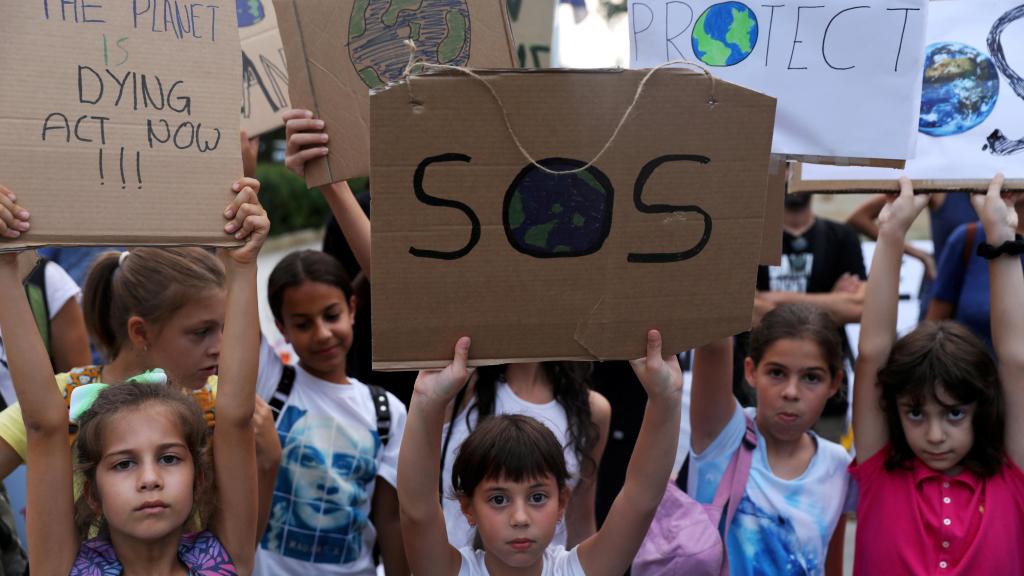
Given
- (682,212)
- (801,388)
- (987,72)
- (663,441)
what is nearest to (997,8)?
(987,72)

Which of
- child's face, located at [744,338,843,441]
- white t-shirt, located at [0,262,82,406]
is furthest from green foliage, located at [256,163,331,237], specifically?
child's face, located at [744,338,843,441]

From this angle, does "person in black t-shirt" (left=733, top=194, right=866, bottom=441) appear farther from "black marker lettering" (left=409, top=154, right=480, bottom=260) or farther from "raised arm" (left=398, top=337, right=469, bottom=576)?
"black marker lettering" (left=409, top=154, right=480, bottom=260)

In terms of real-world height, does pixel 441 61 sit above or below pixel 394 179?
above

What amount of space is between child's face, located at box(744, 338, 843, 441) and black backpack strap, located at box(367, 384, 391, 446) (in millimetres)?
1160

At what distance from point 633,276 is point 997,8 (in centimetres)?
159

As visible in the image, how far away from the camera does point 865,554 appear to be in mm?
2990

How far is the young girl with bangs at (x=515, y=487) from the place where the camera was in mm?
2346

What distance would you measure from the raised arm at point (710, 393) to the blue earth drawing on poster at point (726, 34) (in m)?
0.79

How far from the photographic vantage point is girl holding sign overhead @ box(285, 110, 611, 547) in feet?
10.5

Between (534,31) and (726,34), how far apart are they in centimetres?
102

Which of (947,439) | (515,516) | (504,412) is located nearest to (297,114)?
(504,412)

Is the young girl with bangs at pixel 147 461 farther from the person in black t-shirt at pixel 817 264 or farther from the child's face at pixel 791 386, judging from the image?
the person in black t-shirt at pixel 817 264

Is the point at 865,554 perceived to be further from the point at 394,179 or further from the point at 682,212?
the point at 394,179

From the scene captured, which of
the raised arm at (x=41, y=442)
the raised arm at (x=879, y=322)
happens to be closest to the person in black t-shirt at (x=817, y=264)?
the raised arm at (x=879, y=322)
